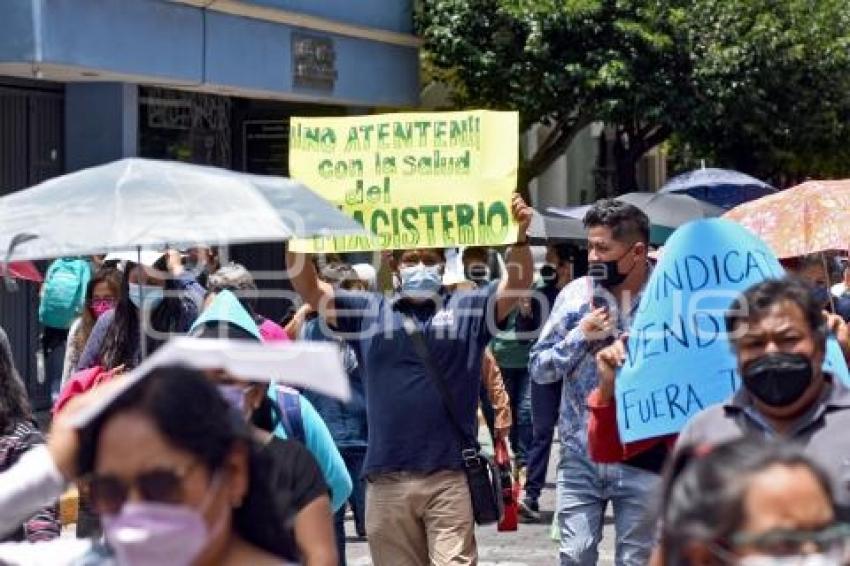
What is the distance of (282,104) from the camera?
2205 centimetres

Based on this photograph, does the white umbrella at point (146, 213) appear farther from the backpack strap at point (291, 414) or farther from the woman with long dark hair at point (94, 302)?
the woman with long dark hair at point (94, 302)

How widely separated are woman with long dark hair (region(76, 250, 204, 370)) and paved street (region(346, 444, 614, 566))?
2.19 metres

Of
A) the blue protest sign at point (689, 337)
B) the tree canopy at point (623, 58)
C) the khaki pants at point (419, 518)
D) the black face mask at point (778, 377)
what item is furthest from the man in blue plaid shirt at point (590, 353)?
the tree canopy at point (623, 58)

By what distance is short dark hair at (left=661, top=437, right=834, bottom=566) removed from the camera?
286 centimetres

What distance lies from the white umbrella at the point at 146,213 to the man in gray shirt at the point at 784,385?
1.49 metres

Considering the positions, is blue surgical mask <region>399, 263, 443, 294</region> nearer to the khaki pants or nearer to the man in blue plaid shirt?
the man in blue plaid shirt

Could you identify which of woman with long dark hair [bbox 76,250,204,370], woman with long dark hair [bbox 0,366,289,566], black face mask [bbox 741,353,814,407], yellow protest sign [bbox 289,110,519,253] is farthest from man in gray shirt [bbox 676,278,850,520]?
yellow protest sign [bbox 289,110,519,253]

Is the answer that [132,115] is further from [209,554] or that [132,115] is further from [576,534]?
[209,554]

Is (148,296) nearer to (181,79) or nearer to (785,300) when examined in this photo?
(785,300)

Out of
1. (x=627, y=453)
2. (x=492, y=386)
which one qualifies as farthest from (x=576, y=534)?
(x=492, y=386)

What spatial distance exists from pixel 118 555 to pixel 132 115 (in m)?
15.4

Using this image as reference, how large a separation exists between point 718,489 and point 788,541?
0.13 metres

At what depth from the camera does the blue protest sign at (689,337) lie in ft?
21.0

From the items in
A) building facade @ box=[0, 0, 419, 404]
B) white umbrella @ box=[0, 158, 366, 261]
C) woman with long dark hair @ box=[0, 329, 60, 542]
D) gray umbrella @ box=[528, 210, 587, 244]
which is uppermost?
building facade @ box=[0, 0, 419, 404]
